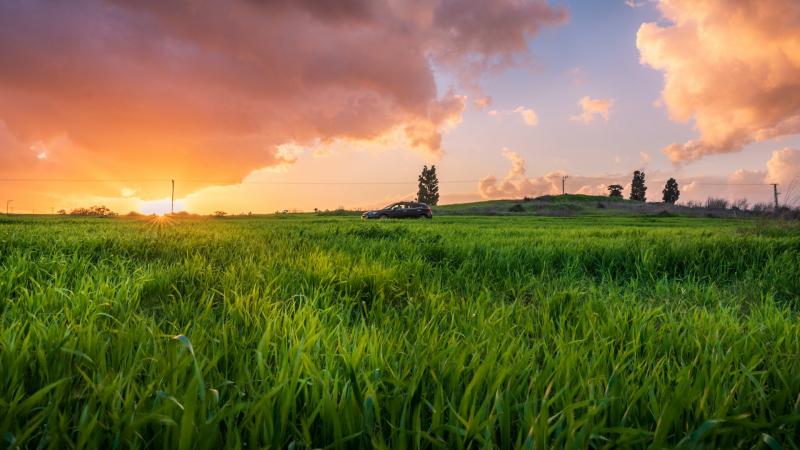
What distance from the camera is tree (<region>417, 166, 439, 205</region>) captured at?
87175mm

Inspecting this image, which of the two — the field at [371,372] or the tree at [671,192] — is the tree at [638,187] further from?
the field at [371,372]

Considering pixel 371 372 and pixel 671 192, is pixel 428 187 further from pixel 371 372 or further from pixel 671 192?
pixel 371 372

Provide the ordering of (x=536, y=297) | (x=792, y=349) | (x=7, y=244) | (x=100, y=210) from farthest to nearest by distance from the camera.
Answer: (x=100, y=210) → (x=7, y=244) → (x=536, y=297) → (x=792, y=349)

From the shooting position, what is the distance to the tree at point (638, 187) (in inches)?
3895

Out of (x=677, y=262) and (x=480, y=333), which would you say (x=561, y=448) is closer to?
(x=480, y=333)

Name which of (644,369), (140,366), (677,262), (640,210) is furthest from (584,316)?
(640,210)

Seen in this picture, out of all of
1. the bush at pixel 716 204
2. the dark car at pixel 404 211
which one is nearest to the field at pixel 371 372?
the dark car at pixel 404 211

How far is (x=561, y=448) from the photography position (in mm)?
1107

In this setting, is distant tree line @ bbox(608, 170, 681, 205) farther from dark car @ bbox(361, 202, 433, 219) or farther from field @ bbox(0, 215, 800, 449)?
field @ bbox(0, 215, 800, 449)

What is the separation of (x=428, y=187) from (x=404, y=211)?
51858 millimetres

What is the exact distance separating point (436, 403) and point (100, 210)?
57916 millimetres

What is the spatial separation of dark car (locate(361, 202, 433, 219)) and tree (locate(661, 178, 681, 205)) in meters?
86.7

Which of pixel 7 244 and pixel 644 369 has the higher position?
pixel 7 244

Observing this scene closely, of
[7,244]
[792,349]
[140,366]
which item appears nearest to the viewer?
[140,366]
